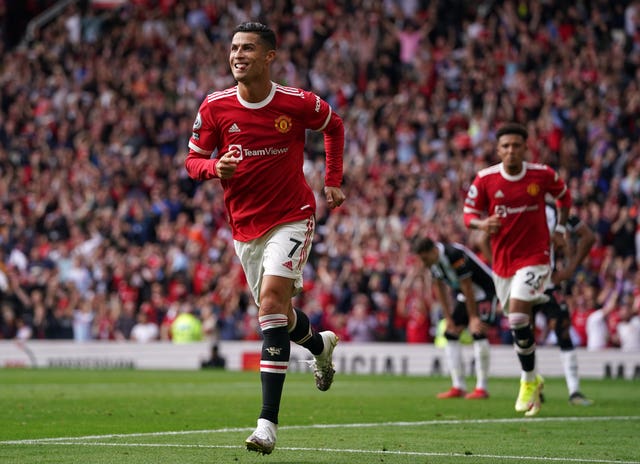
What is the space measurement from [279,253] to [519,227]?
15.9 ft

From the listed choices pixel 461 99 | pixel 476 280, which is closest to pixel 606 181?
pixel 461 99

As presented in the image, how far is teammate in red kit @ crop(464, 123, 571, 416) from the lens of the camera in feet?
41.6

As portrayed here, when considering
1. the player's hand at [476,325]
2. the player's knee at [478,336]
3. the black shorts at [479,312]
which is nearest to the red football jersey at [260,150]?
the player's hand at [476,325]

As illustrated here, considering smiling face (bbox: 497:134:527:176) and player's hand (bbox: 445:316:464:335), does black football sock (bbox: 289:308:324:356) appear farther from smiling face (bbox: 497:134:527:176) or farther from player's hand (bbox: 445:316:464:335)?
A: player's hand (bbox: 445:316:464:335)

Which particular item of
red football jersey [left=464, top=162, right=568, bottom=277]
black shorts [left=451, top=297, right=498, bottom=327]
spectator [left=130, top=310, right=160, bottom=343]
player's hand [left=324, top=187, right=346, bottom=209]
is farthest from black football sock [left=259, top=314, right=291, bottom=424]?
spectator [left=130, top=310, right=160, bottom=343]

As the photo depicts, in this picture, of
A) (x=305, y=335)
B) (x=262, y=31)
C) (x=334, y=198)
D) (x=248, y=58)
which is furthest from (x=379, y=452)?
(x=262, y=31)

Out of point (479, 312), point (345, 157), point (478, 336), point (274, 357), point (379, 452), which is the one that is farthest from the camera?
point (345, 157)

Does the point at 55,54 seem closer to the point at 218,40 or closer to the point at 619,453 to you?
the point at 218,40

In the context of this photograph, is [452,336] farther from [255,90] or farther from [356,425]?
[255,90]

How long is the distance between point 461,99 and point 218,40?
8300 mm

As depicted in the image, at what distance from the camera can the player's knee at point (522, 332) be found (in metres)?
12.7

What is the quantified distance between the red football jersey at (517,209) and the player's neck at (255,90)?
4.54 m

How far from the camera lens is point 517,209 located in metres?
12.9

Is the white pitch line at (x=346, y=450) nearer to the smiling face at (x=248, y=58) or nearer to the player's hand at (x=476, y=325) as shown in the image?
the smiling face at (x=248, y=58)
